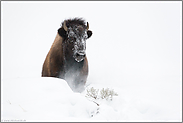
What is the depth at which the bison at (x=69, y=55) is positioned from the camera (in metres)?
4.40

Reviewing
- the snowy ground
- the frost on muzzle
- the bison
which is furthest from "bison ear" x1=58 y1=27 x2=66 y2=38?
the snowy ground

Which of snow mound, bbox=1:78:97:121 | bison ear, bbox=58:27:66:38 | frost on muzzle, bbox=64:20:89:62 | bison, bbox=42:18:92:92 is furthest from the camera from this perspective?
bison ear, bbox=58:27:66:38

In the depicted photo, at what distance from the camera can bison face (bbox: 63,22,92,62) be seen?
4.18m

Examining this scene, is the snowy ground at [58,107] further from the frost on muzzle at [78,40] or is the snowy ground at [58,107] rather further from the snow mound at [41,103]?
the frost on muzzle at [78,40]

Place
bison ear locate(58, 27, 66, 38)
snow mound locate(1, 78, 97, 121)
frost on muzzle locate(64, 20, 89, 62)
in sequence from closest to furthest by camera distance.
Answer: snow mound locate(1, 78, 97, 121) < frost on muzzle locate(64, 20, 89, 62) < bison ear locate(58, 27, 66, 38)

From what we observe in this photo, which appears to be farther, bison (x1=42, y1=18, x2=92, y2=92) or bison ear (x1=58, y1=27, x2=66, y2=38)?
bison ear (x1=58, y1=27, x2=66, y2=38)

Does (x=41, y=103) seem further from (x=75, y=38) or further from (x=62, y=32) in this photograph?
(x=62, y=32)

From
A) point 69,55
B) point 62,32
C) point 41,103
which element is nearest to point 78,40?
point 69,55

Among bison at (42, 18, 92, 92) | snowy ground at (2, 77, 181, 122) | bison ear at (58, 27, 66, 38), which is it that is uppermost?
bison ear at (58, 27, 66, 38)

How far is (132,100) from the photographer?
3.03 meters

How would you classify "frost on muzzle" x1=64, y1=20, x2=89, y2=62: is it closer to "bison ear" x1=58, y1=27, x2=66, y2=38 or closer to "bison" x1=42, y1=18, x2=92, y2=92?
"bison" x1=42, y1=18, x2=92, y2=92

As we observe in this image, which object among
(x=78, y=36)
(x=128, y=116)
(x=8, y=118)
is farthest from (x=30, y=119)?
(x=78, y=36)

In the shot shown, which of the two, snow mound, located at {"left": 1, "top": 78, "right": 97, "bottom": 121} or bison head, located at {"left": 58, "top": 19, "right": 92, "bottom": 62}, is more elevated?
bison head, located at {"left": 58, "top": 19, "right": 92, "bottom": 62}

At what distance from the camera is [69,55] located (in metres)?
4.55
